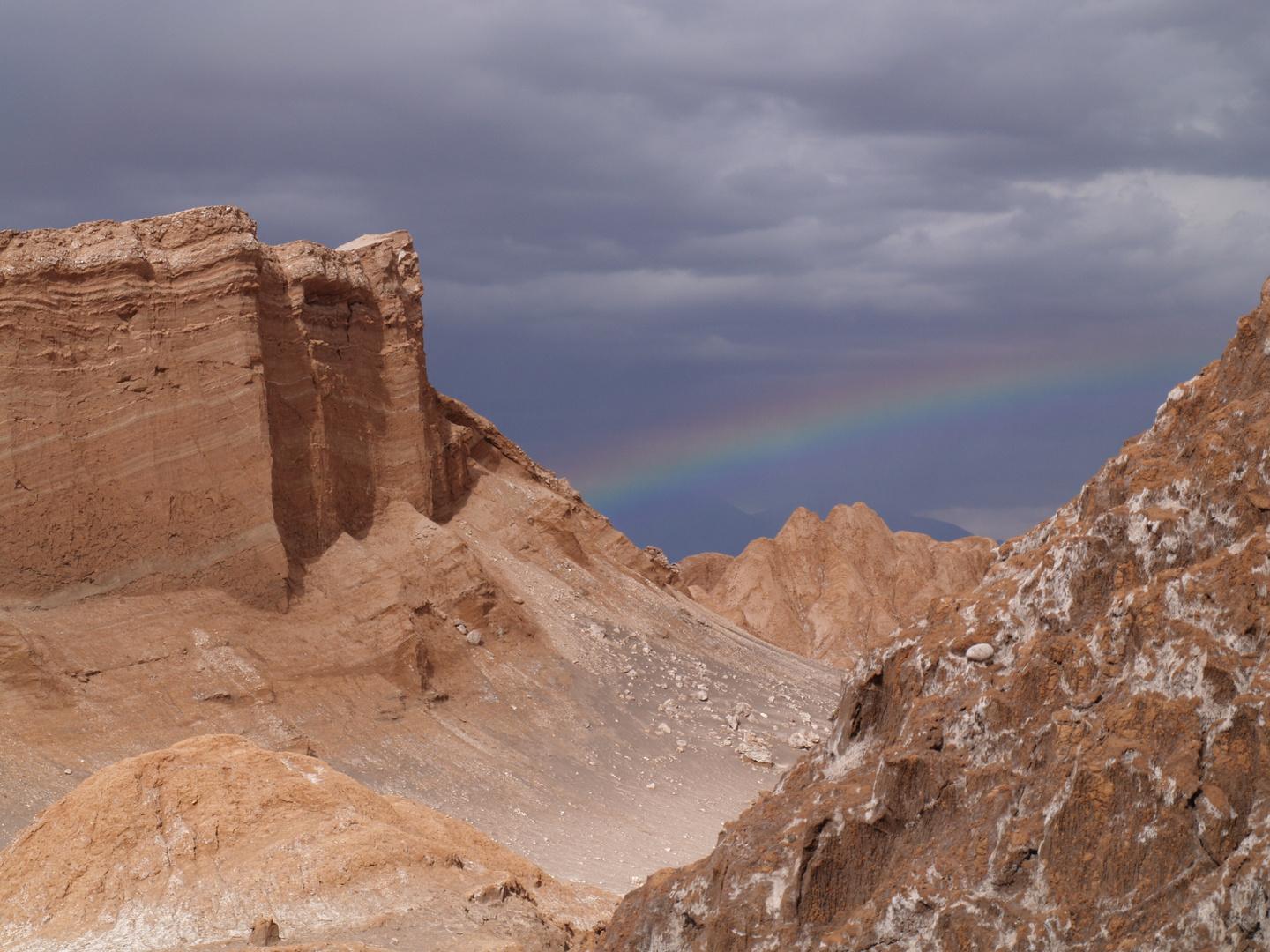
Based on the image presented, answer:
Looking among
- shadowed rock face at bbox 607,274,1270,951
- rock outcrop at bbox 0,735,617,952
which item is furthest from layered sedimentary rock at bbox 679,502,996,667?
shadowed rock face at bbox 607,274,1270,951

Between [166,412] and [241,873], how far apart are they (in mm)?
18119

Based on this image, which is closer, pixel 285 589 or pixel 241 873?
pixel 241 873

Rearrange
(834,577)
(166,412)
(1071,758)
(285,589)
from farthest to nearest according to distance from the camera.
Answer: (834,577) < (285,589) < (166,412) < (1071,758)

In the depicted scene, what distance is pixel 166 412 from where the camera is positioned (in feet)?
103

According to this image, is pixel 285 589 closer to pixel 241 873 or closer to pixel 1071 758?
pixel 241 873

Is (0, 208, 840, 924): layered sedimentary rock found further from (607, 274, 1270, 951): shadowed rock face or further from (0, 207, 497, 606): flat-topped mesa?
(607, 274, 1270, 951): shadowed rock face

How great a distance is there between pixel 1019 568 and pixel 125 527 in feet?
83.6

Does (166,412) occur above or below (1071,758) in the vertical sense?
above

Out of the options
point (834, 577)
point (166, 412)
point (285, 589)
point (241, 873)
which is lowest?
point (241, 873)

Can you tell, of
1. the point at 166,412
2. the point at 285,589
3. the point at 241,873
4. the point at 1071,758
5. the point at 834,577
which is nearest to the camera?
the point at 1071,758

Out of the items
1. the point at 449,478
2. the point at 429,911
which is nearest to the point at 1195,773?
the point at 429,911

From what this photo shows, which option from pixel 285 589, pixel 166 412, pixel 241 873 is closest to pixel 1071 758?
pixel 241 873

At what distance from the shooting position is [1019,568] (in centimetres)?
1091

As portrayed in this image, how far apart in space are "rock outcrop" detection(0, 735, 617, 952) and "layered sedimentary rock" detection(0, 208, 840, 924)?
7.32 metres
